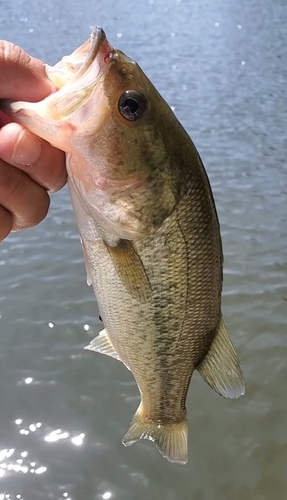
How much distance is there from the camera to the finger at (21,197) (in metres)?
1.73

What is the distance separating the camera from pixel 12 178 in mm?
1733

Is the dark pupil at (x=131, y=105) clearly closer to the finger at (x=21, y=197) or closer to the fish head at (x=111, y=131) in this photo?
the fish head at (x=111, y=131)

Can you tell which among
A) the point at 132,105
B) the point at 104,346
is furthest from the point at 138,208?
the point at 104,346

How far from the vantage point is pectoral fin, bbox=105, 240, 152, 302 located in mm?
1884

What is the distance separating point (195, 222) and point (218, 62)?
14762mm

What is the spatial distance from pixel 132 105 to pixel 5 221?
570 mm

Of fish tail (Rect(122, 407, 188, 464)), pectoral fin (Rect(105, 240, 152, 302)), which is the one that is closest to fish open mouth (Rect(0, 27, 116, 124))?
pectoral fin (Rect(105, 240, 152, 302))

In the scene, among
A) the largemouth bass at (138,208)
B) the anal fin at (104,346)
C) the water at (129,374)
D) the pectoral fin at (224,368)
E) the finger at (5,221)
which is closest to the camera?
the largemouth bass at (138,208)

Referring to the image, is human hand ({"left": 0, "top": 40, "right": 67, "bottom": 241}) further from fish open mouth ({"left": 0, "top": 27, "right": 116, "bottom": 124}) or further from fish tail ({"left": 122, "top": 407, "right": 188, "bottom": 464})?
fish tail ({"left": 122, "top": 407, "right": 188, "bottom": 464})

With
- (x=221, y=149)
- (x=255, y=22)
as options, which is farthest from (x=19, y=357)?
(x=255, y=22)

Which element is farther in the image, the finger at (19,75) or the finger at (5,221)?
the finger at (5,221)

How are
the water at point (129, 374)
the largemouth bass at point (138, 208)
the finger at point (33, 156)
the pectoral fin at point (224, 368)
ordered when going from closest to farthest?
the finger at point (33, 156) → the largemouth bass at point (138, 208) → the pectoral fin at point (224, 368) → the water at point (129, 374)

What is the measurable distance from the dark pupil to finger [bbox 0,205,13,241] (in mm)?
526

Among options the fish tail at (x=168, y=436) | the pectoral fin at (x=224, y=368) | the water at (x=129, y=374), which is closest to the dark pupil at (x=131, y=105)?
the pectoral fin at (x=224, y=368)
